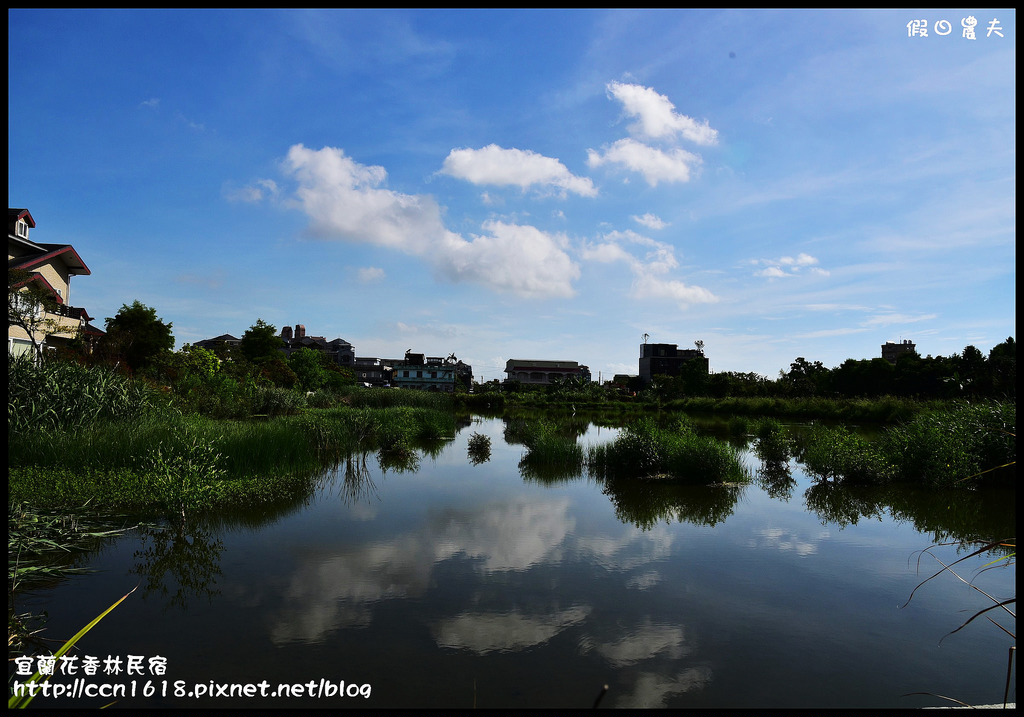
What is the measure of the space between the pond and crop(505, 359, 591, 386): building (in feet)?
227

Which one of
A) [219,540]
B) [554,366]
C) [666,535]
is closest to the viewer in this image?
[219,540]

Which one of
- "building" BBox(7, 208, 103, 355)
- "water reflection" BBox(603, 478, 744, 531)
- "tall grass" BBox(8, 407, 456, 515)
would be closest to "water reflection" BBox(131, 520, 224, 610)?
"tall grass" BBox(8, 407, 456, 515)

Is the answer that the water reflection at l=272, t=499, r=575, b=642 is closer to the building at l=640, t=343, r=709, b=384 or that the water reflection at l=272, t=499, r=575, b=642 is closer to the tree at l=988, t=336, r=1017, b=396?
the tree at l=988, t=336, r=1017, b=396

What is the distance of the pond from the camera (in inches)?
160

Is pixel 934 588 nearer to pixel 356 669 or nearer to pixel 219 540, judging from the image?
pixel 356 669

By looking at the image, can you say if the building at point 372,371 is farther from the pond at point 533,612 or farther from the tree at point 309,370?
the pond at point 533,612

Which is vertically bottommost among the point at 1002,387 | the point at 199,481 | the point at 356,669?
the point at 356,669

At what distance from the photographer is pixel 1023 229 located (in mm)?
1941

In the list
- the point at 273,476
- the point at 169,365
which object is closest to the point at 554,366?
the point at 169,365

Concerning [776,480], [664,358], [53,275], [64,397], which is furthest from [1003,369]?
[664,358]

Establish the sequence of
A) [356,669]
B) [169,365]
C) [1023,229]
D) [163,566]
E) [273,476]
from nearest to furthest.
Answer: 1. [1023,229]
2. [356,669]
3. [163,566]
4. [273,476]
5. [169,365]

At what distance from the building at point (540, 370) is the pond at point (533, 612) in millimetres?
69046

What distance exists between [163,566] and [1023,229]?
7585mm

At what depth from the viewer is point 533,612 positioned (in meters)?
5.32
